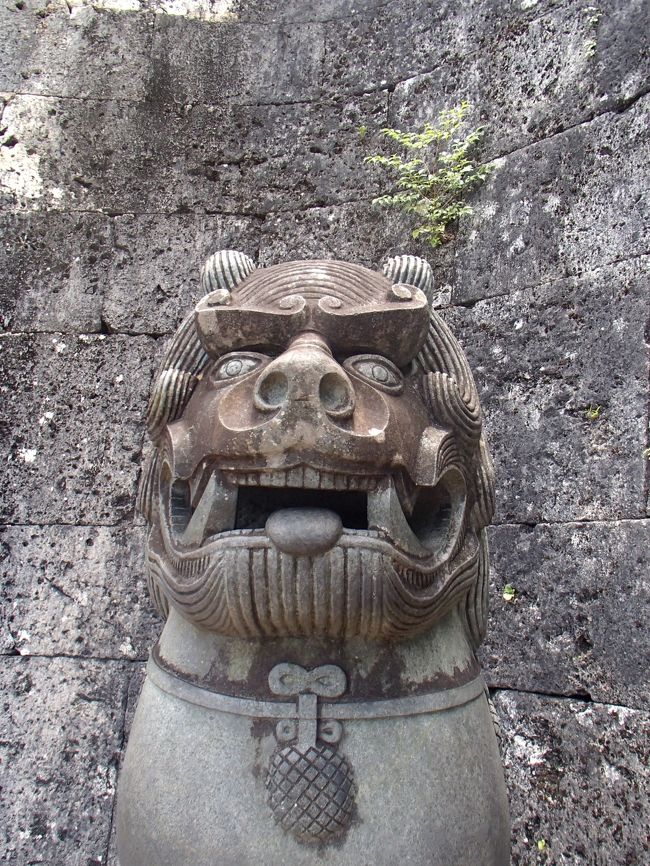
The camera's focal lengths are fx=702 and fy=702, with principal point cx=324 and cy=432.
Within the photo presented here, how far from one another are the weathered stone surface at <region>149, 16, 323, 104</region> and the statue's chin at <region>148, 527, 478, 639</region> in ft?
9.90

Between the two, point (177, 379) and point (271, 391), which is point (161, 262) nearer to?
point (177, 379)

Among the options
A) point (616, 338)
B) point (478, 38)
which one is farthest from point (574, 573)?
point (478, 38)

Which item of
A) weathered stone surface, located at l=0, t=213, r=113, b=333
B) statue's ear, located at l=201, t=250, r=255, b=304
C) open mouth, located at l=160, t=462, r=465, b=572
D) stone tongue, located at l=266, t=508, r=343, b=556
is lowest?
stone tongue, located at l=266, t=508, r=343, b=556

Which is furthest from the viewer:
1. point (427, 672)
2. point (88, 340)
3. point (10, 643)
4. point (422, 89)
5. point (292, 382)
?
point (422, 89)

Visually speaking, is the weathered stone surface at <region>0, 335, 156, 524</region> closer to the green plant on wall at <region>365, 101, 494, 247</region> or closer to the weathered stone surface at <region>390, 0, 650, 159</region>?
the green plant on wall at <region>365, 101, 494, 247</region>

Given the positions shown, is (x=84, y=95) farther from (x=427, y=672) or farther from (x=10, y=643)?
(x=427, y=672)

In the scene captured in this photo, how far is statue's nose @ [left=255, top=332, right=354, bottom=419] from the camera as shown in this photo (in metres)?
1.42

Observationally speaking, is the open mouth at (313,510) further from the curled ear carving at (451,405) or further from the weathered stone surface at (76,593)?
the weathered stone surface at (76,593)

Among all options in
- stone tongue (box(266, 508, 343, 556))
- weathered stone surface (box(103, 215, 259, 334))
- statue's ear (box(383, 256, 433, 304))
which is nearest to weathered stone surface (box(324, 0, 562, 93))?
weathered stone surface (box(103, 215, 259, 334))

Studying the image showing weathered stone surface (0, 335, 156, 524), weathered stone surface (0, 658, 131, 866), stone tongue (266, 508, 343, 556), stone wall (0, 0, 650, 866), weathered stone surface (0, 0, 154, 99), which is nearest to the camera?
stone tongue (266, 508, 343, 556)

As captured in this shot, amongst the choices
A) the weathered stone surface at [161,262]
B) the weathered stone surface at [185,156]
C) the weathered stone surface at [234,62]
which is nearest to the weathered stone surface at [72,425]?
the weathered stone surface at [161,262]

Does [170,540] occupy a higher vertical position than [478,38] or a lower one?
lower

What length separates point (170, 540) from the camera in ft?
5.37

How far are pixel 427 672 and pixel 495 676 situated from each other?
1.20 meters
